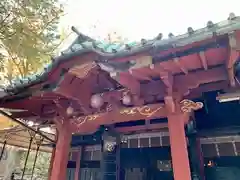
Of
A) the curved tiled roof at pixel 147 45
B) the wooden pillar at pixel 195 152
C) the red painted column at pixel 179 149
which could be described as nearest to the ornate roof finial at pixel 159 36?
the curved tiled roof at pixel 147 45

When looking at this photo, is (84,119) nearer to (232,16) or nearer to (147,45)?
(147,45)

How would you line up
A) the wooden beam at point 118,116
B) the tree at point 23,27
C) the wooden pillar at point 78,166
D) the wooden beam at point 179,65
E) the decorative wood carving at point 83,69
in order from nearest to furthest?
the wooden beam at point 179,65, the decorative wood carving at point 83,69, the wooden beam at point 118,116, the wooden pillar at point 78,166, the tree at point 23,27

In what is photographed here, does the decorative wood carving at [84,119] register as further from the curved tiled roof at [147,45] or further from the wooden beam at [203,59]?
the wooden beam at [203,59]

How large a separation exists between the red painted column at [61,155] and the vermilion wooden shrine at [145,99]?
0.02 m

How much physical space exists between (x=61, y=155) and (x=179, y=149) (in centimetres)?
278

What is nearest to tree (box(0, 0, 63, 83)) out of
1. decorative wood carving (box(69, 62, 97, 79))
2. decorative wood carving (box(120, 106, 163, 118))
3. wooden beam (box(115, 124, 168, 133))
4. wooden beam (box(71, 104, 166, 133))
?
wooden beam (box(71, 104, 166, 133))

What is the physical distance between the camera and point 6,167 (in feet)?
69.8

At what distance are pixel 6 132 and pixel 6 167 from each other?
694 inches

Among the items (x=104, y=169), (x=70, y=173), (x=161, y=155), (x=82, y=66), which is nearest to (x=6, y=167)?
(x=70, y=173)

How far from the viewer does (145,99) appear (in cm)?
448

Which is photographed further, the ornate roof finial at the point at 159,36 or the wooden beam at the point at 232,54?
Result: the ornate roof finial at the point at 159,36

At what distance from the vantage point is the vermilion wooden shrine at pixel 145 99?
10.9 feet

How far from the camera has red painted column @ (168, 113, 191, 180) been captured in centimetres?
352

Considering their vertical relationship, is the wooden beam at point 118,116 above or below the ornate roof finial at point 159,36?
below
